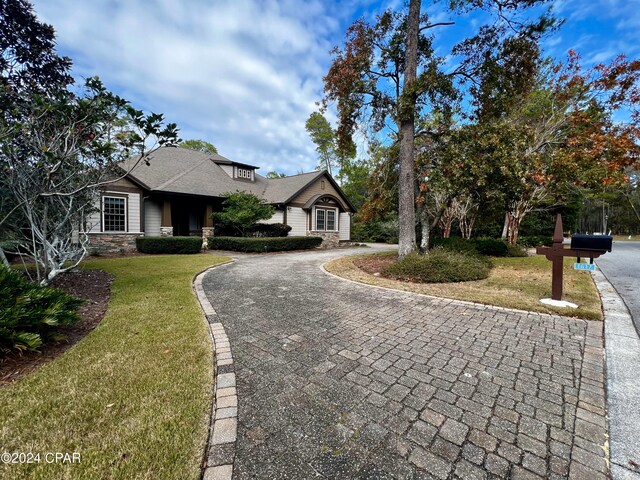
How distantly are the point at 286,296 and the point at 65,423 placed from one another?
398cm

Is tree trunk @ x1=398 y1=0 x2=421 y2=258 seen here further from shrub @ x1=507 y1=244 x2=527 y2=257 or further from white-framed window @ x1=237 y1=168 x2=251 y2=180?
white-framed window @ x1=237 y1=168 x2=251 y2=180

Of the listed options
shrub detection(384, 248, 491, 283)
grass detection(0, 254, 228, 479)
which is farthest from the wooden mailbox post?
grass detection(0, 254, 228, 479)

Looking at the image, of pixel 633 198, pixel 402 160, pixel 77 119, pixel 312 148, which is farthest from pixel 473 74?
pixel 633 198

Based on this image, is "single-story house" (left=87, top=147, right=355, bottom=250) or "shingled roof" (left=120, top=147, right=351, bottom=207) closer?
"single-story house" (left=87, top=147, right=355, bottom=250)

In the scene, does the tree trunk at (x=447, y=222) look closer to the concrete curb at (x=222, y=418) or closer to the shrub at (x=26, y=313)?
the concrete curb at (x=222, y=418)

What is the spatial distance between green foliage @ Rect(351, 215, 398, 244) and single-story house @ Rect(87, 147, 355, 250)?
17.6 ft

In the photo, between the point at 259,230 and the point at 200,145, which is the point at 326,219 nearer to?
the point at 259,230

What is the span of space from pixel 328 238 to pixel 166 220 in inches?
414

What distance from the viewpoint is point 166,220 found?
14.6m

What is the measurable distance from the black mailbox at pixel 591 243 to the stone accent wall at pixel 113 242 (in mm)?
16032

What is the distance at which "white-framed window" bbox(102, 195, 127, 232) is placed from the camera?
42.1ft

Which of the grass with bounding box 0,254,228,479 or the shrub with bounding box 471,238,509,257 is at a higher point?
the shrub with bounding box 471,238,509,257

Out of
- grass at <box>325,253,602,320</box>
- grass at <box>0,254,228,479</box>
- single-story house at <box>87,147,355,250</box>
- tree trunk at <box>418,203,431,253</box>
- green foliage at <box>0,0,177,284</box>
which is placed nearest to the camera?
grass at <box>0,254,228,479</box>

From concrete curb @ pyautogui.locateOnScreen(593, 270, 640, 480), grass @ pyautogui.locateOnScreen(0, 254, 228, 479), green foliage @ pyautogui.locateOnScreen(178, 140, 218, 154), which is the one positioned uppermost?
green foliage @ pyautogui.locateOnScreen(178, 140, 218, 154)
